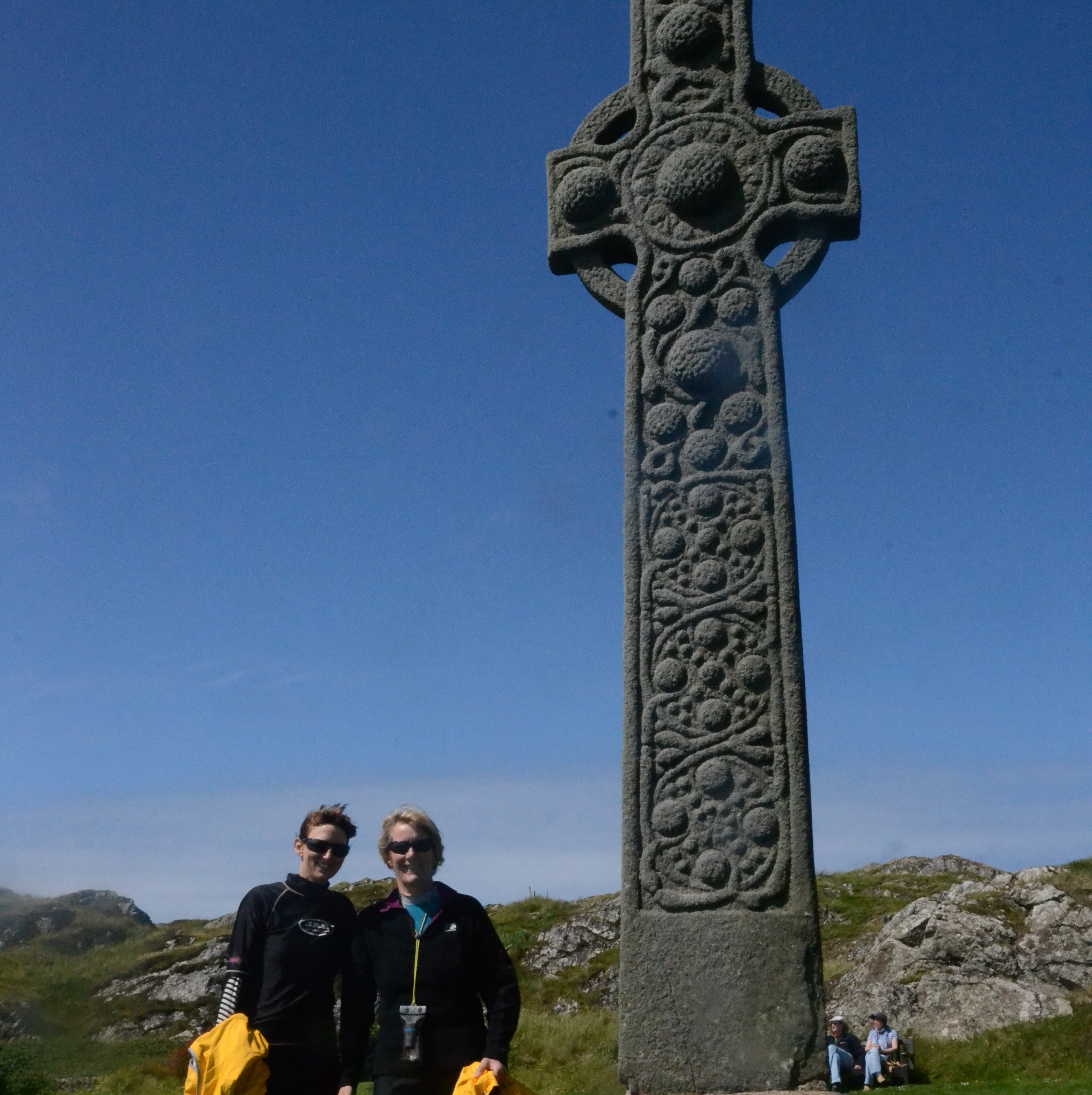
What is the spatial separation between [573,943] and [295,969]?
53.1 feet

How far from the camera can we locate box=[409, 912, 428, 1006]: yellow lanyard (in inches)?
129

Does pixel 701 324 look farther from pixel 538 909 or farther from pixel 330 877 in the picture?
pixel 538 909

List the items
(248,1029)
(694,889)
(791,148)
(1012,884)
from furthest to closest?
(1012,884) < (791,148) < (694,889) < (248,1029)

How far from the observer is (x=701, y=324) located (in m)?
4.62

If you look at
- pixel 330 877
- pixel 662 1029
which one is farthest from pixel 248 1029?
pixel 662 1029

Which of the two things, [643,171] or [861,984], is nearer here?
[643,171]

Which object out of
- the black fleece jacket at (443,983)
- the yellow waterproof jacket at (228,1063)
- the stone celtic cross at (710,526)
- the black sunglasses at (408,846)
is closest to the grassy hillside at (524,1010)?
the stone celtic cross at (710,526)

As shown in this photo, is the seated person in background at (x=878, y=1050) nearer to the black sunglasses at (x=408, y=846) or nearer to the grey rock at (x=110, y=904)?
the black sunglasses at (x=408, y=846)


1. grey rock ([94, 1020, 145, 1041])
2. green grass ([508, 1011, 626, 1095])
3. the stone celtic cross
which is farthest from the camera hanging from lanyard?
grey rock ([94, 1020, 145, 1041])

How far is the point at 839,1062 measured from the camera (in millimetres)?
12656

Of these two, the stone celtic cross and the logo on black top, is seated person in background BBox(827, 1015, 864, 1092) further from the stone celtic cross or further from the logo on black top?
the logo on black top

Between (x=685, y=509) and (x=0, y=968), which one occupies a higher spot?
(x=685, y=509)

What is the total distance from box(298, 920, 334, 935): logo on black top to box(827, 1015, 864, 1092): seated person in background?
10.3m

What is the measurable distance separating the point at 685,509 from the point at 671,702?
76 cm
